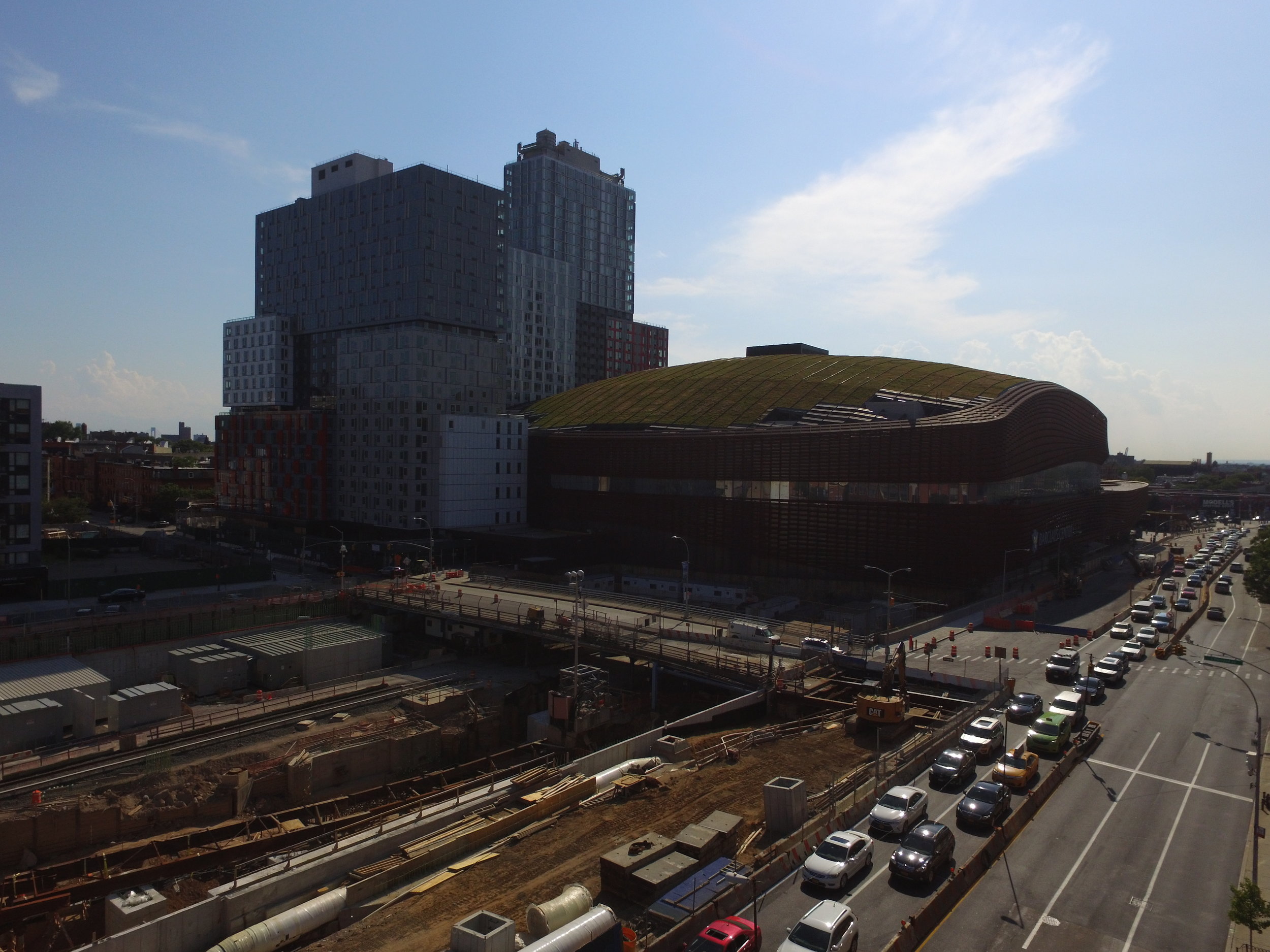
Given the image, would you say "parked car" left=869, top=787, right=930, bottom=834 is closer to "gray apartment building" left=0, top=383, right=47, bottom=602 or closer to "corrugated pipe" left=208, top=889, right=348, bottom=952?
"corrugated pipe" left=208, top=889, right=348, bottom=952

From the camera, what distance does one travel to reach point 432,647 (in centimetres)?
6550

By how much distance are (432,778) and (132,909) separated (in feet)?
53.4

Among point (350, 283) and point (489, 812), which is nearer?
point (489, 812)

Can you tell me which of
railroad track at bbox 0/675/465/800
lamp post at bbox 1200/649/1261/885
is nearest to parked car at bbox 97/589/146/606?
railroad track at bbox 0/675/465/800

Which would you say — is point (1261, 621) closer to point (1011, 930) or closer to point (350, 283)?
point (1011, 930)

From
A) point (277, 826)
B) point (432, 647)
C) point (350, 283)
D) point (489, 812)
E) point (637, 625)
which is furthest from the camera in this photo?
point (350, 283)

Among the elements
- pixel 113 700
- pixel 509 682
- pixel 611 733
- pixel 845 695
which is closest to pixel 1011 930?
pixel 845 695

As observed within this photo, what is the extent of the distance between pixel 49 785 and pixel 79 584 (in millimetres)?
38969

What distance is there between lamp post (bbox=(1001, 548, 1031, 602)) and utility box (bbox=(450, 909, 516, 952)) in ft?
198

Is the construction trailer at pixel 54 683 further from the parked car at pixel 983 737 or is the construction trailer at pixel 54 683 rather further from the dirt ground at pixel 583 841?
the parked car at pixel 983 737

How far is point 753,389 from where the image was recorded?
322 feet

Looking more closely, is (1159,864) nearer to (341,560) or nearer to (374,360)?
(341,560)

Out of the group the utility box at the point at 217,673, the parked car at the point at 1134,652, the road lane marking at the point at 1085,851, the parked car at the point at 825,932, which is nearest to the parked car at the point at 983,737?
the road lane marking at the point at 1085,851

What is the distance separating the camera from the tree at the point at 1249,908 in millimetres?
19609
